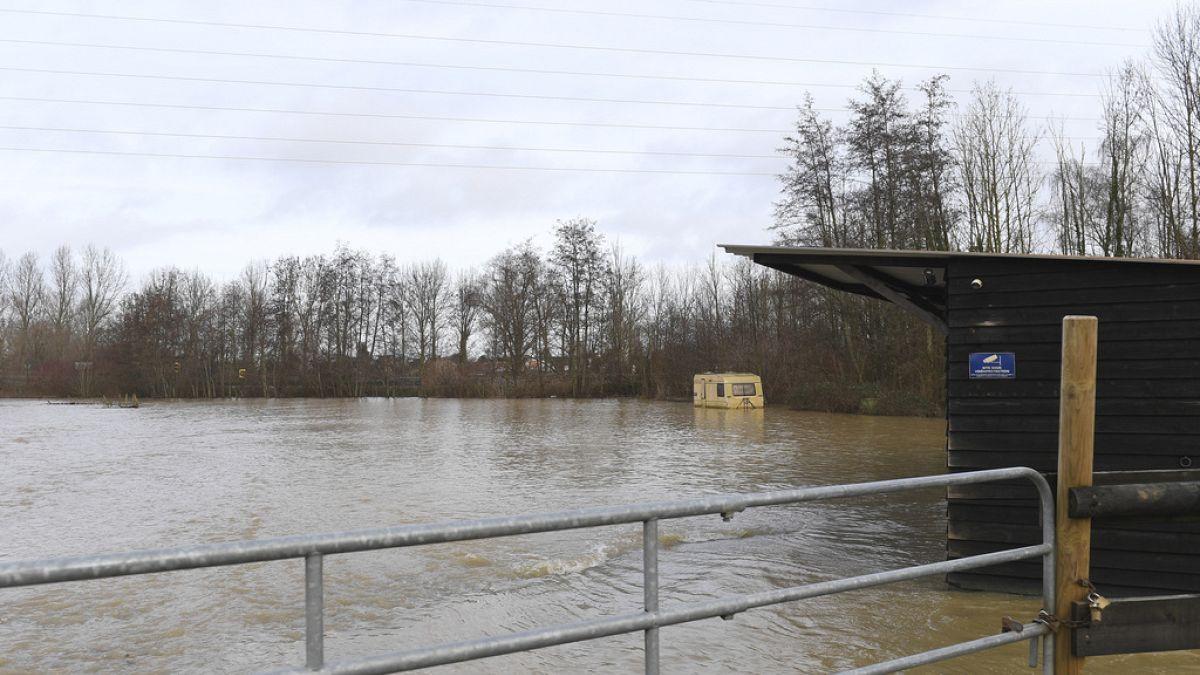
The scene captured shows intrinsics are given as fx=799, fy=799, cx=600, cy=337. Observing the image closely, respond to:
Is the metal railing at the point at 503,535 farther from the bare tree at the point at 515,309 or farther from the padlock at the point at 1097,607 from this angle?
the bare tree at the point at 515,309

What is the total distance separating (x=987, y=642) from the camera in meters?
2.99

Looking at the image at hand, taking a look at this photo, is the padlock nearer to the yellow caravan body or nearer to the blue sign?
the blue sign

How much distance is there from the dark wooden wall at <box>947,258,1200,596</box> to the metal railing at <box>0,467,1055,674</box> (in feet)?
13.2

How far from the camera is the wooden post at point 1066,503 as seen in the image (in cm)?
317

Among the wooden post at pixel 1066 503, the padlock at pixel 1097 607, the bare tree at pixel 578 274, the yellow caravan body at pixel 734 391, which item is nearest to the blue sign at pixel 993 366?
the wooden post at pixel 1066 503

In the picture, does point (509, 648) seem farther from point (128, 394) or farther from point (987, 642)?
point (128, 394)

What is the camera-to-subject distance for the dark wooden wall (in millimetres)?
6164

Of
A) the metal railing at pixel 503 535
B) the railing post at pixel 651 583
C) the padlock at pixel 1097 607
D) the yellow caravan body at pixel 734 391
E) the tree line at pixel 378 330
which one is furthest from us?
the tree line at pixel 378 330

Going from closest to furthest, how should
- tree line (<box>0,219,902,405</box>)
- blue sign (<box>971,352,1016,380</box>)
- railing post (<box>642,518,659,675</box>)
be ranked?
railing post (<box>642,518,659,675</box>) → blue sign (<box>971,352,1016,380</box>) → tree line (<box>0,219,902,405</box>)

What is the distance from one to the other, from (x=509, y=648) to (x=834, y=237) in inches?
1553

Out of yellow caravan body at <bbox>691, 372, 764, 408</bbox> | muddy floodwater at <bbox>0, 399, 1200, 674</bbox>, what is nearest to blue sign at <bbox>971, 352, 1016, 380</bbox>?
muddy floodwater at <bbox>0, 399, 1200, 674</bbox>

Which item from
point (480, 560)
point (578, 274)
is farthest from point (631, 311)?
point (480, 560)

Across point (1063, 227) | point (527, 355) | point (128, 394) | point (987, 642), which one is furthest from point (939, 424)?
point (128, 394)

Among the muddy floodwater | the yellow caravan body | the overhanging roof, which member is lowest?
the muddy floodwater
